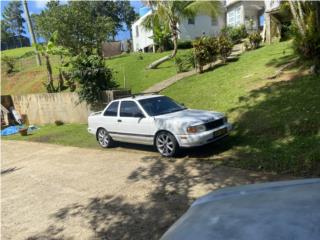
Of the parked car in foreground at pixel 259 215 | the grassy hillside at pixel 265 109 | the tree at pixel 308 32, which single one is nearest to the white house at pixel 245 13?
the grassy hillside at pixel 265 109

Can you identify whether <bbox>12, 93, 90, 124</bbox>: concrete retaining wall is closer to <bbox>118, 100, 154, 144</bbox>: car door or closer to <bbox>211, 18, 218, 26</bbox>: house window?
<bbox>118, 100, 154, 144</bbox>: car door

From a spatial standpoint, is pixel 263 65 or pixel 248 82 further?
pixel 263 65

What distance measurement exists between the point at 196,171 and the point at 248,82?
7.37 meters

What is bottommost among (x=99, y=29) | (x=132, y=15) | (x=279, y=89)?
(x=279, y=89)

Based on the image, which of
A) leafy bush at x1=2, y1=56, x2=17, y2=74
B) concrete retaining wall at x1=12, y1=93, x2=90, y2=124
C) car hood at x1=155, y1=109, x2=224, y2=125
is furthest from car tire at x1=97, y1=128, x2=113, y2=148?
leafy bush at x1=2, y1=56, x2=17, y2=74

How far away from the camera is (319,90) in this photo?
1008cm

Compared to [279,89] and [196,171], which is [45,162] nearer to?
[196,171]

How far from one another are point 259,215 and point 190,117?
6.28m

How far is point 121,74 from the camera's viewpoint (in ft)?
72.6

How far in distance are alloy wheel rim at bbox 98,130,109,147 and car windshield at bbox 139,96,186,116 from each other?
1.85 meters

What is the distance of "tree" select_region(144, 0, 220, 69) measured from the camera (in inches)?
818

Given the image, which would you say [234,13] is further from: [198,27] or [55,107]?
[55,107]

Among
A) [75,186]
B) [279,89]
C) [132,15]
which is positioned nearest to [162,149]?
[75,186]

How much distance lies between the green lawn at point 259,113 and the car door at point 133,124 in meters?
1.49
